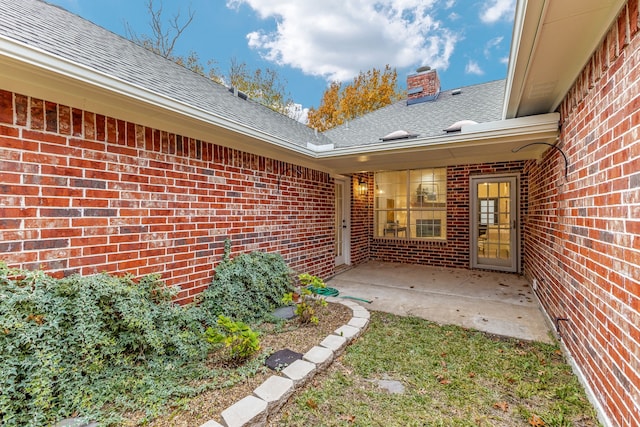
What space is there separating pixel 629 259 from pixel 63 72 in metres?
3.68

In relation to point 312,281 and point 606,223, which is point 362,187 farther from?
point 606,223

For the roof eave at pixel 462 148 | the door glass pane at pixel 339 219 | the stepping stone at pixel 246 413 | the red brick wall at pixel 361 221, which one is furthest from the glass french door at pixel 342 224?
the stepping stone at pixel 246 413

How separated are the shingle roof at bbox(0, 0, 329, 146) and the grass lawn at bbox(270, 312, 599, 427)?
2.89m

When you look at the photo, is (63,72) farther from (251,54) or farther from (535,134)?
(251,54)

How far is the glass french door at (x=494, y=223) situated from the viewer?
21.2 feet

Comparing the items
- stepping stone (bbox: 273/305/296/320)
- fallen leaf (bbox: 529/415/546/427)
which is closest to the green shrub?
stepping stone (bbox: 273/305/296/320)

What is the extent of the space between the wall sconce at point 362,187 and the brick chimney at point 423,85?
2.41 metres

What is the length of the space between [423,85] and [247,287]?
7026mm

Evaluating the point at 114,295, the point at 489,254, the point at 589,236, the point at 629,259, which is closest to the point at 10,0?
the point at 114,295

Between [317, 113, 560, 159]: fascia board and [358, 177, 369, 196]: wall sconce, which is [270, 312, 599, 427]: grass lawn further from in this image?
[358, 177, 369, 196]: wall sconce

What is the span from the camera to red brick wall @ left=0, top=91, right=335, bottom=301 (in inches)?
78.6

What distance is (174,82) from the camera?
365cm

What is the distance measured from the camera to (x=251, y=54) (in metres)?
12.6

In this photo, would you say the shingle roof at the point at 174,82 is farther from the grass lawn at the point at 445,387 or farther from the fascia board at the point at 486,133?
the grass lawn at the point at 445,387
